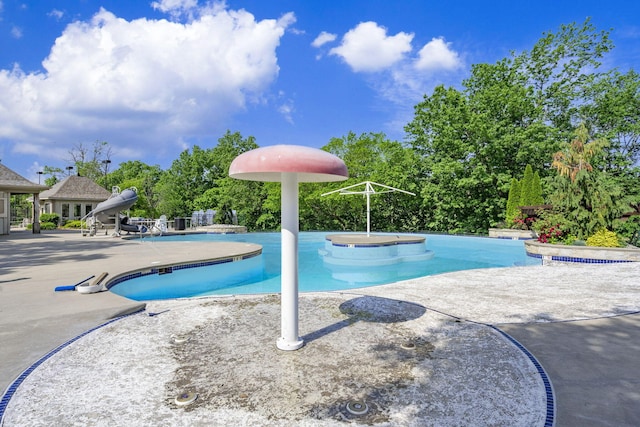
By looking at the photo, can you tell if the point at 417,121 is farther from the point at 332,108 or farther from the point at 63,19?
the point at 63,19

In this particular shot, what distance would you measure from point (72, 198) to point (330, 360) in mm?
29713

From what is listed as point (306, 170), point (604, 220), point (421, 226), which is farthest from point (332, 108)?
point (306, 170)

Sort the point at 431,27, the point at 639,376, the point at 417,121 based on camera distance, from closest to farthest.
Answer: the point at 639,376, the point at 431,27, the point at 417,121

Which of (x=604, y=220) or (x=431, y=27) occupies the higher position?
(x=431, y=27)

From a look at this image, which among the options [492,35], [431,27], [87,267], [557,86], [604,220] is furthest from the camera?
[557,86]

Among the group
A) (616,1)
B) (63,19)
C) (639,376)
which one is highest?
(616,1)

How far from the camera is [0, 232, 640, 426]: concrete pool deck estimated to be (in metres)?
2.39

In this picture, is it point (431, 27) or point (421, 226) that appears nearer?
point (431, 27)

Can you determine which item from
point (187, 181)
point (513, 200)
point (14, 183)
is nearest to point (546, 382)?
point (513, 200)

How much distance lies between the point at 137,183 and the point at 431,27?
27.3 metres

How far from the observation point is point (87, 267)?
26.2ft

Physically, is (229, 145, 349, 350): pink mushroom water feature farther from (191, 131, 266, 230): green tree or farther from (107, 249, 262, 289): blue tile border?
(191, 131, 266, 230): green tree

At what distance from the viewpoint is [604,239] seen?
1029 centimetres

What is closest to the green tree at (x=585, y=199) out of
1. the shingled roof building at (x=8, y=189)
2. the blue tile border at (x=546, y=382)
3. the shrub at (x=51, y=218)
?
the blue tile border at (x=546, y=382)
